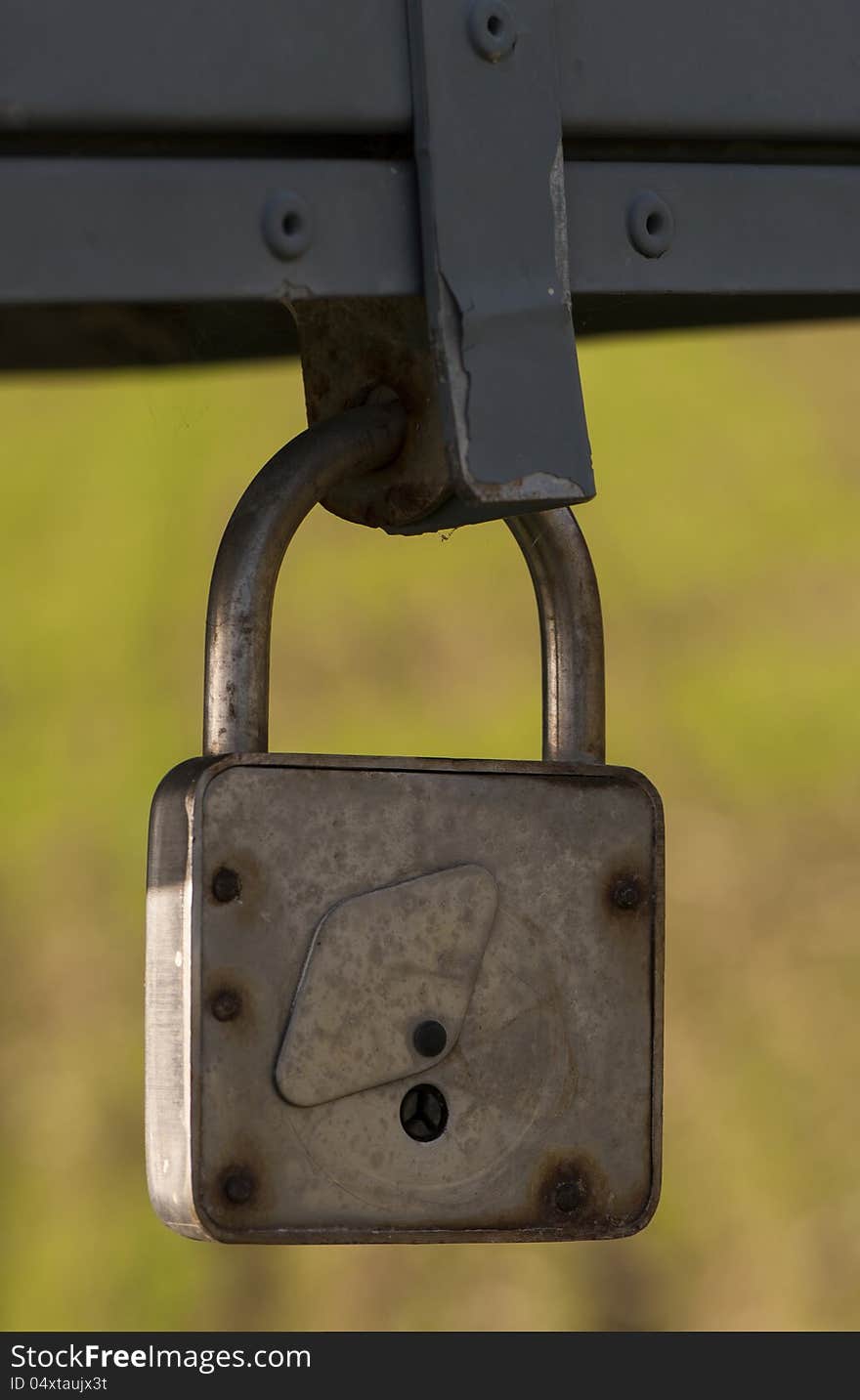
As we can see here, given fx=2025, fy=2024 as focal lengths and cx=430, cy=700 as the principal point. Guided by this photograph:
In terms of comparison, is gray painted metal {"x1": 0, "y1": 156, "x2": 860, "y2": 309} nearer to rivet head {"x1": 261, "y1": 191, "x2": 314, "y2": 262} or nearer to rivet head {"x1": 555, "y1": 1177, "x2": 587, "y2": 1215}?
rivet head {"x1": 261, "y1": 191, "x2": 314, "y2": 262}

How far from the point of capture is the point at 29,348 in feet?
2.78

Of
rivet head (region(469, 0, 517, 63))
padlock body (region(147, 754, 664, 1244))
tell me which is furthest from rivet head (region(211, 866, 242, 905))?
rivet head (region(469, 0, 517, 63))

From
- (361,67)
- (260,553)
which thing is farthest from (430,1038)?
(361,67)

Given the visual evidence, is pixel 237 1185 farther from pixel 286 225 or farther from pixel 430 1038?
pixel 286 225

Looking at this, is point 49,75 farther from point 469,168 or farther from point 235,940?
point 235,940

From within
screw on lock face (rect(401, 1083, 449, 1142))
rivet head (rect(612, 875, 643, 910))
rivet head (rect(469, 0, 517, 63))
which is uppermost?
rivet head (rect(469, 0, 517, 63))

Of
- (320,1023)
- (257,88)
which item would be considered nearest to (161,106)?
(257,88)

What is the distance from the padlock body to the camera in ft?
1.93

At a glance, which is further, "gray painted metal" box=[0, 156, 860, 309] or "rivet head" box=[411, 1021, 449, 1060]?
"rivet head" box=[411, 1021, 449, 1060]

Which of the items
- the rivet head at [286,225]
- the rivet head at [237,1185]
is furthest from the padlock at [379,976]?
the rivet head at [286,225]

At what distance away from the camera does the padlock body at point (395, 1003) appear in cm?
59

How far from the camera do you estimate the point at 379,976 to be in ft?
2.01

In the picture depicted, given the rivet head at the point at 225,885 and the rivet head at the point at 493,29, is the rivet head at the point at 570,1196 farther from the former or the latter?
the rivet head at the point at 493,29

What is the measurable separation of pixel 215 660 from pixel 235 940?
0.34 ft
